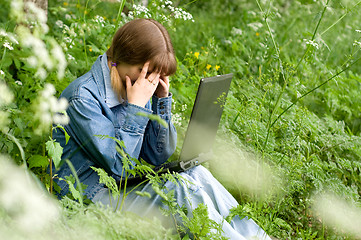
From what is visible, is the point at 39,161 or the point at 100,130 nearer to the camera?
the point at 39,161

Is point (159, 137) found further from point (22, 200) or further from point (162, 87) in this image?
point (22, 200)

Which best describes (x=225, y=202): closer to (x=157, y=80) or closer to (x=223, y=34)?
(x=157, y=80)

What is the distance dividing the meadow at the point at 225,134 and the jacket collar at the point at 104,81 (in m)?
0.21

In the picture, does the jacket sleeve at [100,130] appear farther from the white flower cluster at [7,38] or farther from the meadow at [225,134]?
the white flower cluster at [7,38]

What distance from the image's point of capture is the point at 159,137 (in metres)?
2.27

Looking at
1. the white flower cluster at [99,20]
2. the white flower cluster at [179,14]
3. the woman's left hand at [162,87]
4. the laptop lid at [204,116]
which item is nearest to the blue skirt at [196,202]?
the laptop lid at [204,116]

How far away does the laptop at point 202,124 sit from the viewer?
203 cm

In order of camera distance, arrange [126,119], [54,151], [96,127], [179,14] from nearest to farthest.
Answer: [54,151]
[96,127]
[126,119]
[179,14]

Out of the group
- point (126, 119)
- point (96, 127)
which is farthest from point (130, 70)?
point (96, 127)

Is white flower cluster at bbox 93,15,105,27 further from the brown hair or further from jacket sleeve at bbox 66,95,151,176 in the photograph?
jacket sleeve at bbox 66,95,151,176

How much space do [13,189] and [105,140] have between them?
0.99m

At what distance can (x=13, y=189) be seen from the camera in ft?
3.01

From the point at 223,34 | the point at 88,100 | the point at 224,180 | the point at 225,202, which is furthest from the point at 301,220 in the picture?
the point at 223,34

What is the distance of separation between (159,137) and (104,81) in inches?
16.9
